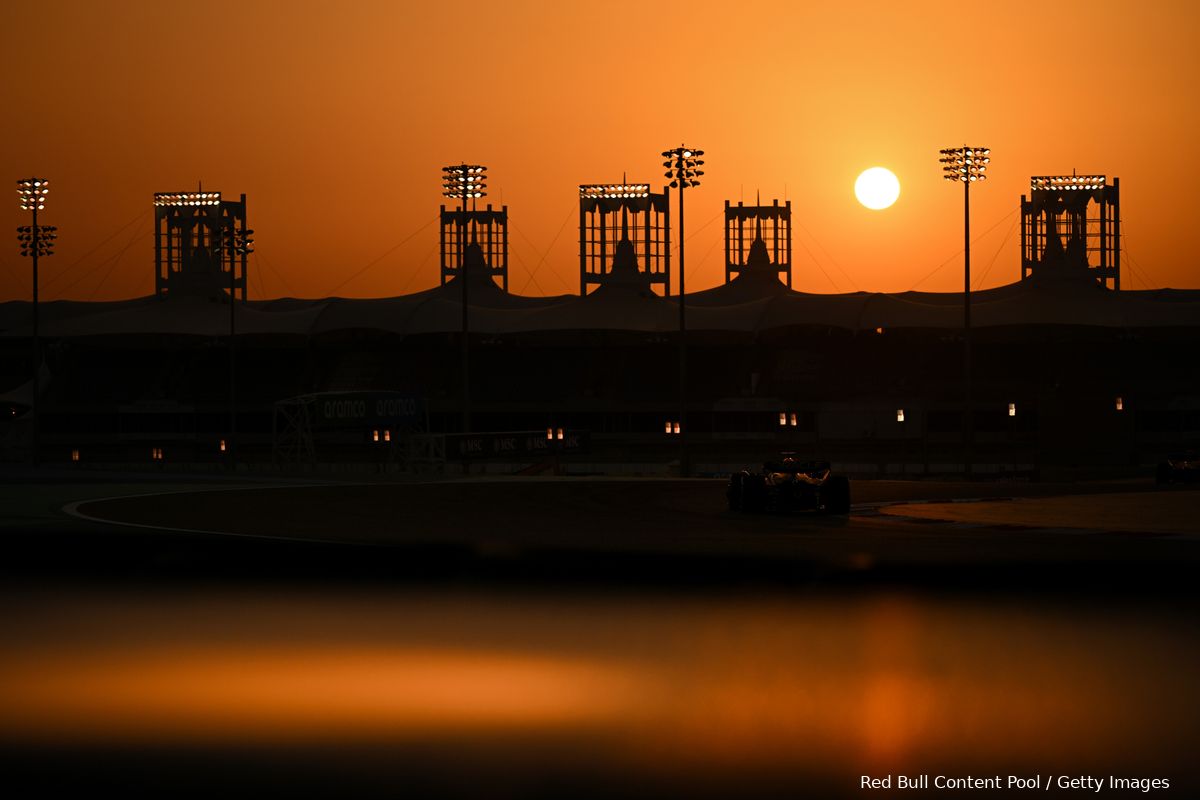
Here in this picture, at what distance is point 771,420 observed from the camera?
10975 centimetres

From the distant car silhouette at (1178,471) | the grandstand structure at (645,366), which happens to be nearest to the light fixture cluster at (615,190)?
the grandstand structure at (645,366)

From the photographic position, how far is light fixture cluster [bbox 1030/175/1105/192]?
138 meters

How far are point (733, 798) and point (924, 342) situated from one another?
108869 mm

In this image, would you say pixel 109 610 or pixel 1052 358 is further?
pixel 1052 358

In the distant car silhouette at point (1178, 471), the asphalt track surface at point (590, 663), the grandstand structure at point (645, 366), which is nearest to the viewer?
the asphalt track surface at point (590, 663)

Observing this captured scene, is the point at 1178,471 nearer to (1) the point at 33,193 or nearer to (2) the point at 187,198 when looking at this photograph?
(1) the point at 33,193

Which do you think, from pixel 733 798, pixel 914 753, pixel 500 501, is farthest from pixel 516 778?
pixel 500 501

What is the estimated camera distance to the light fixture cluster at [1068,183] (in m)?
138

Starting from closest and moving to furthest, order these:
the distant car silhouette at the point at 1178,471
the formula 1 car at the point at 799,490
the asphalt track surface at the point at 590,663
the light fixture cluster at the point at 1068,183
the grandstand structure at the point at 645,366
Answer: the asphalt track surface at the point at 590,663 < the formula 1 car at the point at 799,490 < the distant car silhouette at the point at 1178,471 < the grandstand structure at the point at 645,366 < the light fixture cluster at the point at 1068,183

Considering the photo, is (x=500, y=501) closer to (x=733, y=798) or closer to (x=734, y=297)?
(x=733, y=798)

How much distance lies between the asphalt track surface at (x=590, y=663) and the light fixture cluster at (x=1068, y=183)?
113 meters

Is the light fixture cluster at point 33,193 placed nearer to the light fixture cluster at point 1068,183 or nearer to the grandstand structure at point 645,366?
the grandstand structure at point 645,366

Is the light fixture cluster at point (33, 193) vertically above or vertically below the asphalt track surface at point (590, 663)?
above

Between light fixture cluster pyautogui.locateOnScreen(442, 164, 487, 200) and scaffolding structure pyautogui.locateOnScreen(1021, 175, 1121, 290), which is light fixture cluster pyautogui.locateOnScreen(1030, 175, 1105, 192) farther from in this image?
light fixture cluster pyautogui.locateOnScreen(442, 164, 487, 200)
